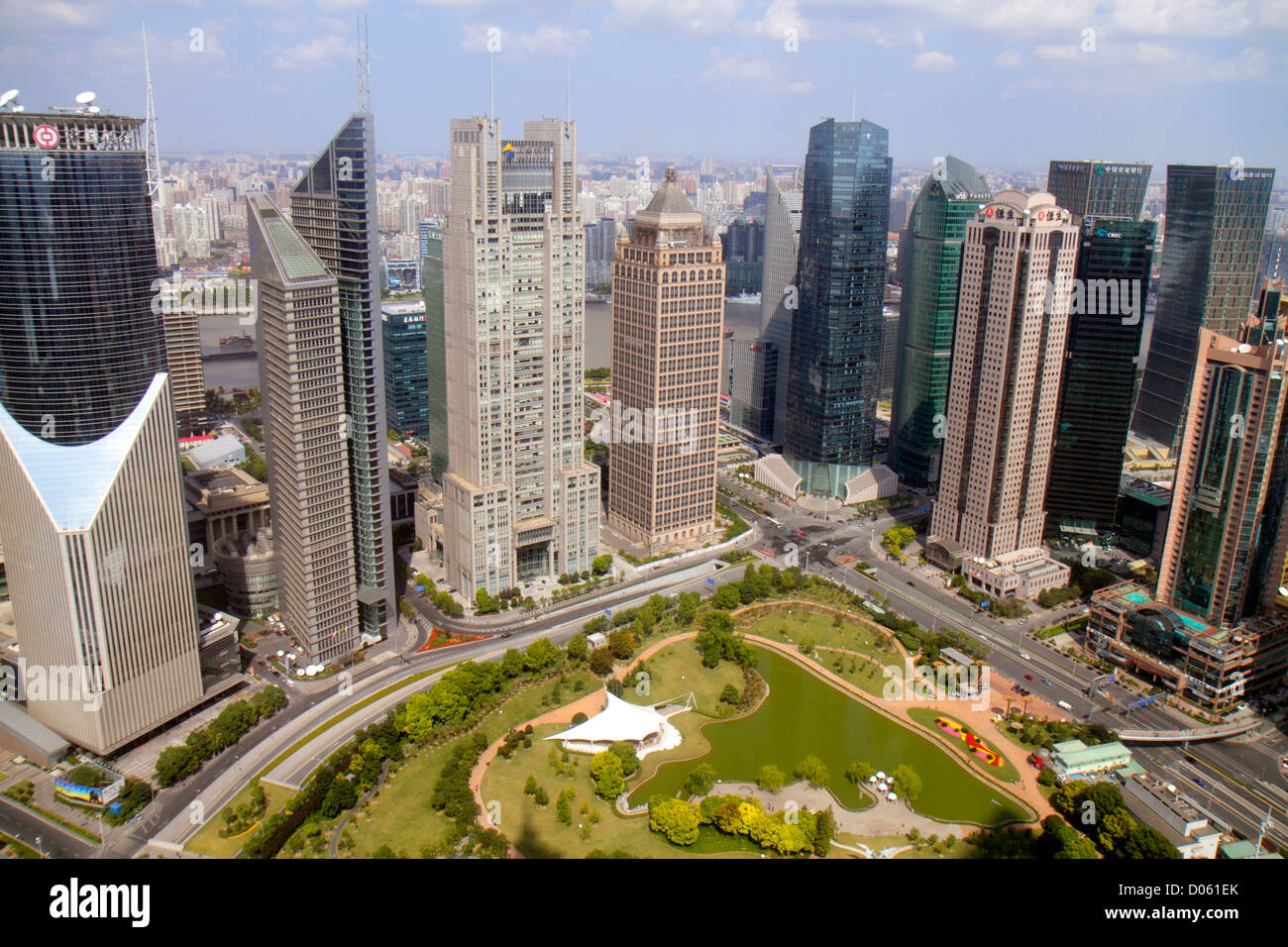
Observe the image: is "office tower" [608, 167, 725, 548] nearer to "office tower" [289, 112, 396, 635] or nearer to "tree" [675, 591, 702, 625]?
"tree" [675, 591, 702, 625]

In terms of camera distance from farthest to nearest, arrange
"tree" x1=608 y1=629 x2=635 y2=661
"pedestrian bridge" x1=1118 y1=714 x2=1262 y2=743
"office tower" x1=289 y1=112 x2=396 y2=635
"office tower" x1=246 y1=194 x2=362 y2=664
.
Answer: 1. "tree" x1=608 y1=629 x2=635 y2=661
2. "office tower" x1=289 y1=112 x2=396 y2=635
3. "office tower" x1=246 y1=194 x2=362 y2=664
4. "pedestrian bridge" x1=1118 y1=714 x2=1262 y2=743

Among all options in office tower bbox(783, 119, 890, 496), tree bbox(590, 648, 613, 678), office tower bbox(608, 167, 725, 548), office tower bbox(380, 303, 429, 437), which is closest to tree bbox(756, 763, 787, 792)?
tree bbox(590, 648, 613, 678)

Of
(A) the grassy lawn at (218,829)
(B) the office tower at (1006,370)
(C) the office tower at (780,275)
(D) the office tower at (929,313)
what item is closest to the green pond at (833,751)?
(A) the grassy lawn at (218,829)

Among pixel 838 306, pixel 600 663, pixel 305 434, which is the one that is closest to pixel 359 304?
pixel 305 434

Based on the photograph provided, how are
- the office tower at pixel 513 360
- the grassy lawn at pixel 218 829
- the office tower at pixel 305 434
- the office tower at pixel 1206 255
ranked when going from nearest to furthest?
the grassy lawn at pixel 218 829
the office tower at pixel 305 434
the office tower at pixel 513 360
the office tower at pixel 1206 255

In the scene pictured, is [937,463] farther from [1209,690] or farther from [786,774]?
[786,774]

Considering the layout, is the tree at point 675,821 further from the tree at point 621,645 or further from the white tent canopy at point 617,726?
the tree at point 621,645
